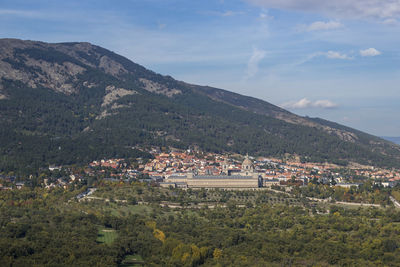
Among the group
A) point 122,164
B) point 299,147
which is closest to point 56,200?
point 122,164

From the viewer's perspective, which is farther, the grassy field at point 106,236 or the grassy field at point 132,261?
the grassy field at point 106,236

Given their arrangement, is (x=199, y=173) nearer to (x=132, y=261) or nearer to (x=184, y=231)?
(x=184, y=231)

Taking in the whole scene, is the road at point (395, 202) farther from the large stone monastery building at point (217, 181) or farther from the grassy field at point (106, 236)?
the grassy field at point (106, 236)

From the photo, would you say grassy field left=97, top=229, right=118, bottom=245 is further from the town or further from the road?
the road

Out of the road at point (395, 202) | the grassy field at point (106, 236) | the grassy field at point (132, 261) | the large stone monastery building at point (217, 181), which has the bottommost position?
the grassy field at point (132, 261)

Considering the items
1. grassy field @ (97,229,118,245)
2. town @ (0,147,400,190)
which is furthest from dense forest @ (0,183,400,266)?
town @ (0,147,400,190)

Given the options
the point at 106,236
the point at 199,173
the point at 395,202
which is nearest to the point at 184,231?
the point at 106,236

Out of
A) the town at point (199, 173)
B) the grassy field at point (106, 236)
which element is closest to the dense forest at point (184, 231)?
the grassy field at point (106, 236)
